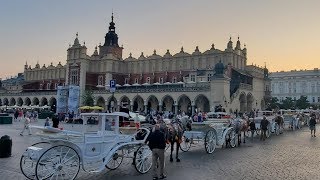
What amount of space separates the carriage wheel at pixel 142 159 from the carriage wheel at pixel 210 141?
14.9ft

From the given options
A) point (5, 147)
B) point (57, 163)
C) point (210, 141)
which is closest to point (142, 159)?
point (57, 163)

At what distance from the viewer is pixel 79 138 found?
955 cm

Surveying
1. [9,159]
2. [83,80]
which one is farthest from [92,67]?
[9,159]

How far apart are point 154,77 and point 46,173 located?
2212 inches

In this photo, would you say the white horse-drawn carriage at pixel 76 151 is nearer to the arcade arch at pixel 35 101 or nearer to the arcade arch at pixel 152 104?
the arcade arch at pixel 152 104

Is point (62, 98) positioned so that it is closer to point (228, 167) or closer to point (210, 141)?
point (210, 141)

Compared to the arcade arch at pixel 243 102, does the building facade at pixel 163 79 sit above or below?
above

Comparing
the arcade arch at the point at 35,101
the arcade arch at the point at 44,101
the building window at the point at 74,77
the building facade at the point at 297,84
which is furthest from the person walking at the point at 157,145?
the building facade at the point at 297,84

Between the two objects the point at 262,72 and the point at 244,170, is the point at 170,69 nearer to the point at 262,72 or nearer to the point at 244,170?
the point at 262,72

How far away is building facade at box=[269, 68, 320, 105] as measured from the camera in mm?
117537

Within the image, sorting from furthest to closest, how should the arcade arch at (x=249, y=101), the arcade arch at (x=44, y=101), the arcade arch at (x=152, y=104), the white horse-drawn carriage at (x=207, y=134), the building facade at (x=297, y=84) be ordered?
the building facade at (x=297, y=84) < the arcade arch at (x=44, y=101) < the arcade arch at (x=152, y=104) < the arcade arch at (x=249, y=101) < the white horse-drawn carriage at (x=207, y=134)

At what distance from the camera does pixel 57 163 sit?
29.3ft

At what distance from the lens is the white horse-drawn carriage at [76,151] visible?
8898 mm

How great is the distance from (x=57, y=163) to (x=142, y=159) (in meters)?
2.81
